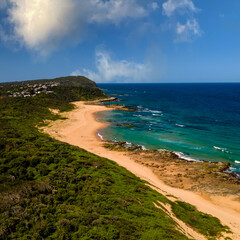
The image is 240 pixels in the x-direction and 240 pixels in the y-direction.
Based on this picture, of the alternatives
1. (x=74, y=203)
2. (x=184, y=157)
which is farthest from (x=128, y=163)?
(x=74, y=203)

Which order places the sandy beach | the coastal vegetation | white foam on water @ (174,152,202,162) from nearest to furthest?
the coastal vegetation → the sandy beach → white foam on water @ (174,152,202,162)

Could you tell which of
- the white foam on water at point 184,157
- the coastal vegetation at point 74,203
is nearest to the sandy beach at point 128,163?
the coastal vegetation at point 74,203

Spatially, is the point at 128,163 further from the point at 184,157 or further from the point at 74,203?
the point at 74,203

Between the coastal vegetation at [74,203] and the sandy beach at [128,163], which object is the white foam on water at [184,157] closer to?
the sandy beach at [128,163]

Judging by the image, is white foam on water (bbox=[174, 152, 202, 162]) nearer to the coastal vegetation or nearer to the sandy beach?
the sandy beach

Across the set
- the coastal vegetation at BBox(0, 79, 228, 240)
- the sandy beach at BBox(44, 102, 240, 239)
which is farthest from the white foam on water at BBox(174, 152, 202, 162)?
the coastal vegetation at BBox(0, 79, 228, 240)

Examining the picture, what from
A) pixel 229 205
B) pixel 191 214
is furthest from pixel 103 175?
pixel 229 205
